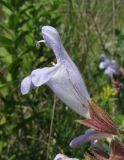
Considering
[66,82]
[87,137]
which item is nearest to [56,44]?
[66,82]

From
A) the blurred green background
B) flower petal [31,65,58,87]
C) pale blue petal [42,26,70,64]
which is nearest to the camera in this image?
flower petal [31,65,58,87]

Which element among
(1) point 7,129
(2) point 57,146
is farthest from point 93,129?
(1) point 7,129

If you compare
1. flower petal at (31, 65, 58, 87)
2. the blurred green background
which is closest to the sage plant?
flower petal at (31, 65, 58, 87)

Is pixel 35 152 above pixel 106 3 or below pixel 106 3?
below

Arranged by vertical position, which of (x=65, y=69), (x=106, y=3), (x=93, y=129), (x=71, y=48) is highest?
(x=106, y=3)

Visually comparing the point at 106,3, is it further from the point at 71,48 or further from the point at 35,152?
the point at 35,152

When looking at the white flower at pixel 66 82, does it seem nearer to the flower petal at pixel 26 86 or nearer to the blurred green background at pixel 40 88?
the flower petal at pixel 26 86

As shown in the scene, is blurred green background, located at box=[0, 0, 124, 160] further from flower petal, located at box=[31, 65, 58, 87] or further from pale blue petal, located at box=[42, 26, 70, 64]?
flower petal, located at box=[31, 65, 58, 87]
